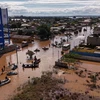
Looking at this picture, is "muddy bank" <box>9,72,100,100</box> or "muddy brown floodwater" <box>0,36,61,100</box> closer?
"muddy bank" <box>9,72,100,100</box>

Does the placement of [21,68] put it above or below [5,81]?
above

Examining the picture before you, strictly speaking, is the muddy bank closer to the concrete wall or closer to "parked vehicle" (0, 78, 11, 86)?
"parked vehicle" (0, 78, 11, 86)

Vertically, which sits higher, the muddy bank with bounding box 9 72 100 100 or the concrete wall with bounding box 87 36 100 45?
the concrete wall with bounding box 87 36 100 45

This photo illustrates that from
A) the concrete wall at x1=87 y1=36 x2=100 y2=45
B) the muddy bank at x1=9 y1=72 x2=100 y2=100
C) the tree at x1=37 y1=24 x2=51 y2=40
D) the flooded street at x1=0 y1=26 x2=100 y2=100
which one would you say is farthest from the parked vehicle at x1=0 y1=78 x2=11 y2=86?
the tree at x1=37 y1=24 x2=51 y2=40

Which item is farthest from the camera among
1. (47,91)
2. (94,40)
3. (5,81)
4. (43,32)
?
(43,32)

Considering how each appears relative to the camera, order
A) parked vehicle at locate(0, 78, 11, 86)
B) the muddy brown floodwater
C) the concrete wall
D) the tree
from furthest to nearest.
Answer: the tree < the concrete wall < parked vehicle at locate(0, 78, 11, 86) < the muddy brown floodwater

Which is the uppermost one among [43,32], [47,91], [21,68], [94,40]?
[43,32]

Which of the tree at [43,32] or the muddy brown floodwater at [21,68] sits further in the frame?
the tree at [43,32]

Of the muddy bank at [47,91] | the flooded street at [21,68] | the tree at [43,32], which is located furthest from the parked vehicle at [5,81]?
the tree at [43,32]

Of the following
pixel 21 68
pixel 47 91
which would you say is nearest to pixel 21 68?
pixel 21 68

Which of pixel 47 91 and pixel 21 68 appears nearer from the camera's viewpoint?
pixel 47 91

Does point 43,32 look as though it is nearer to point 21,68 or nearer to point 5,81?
point 21,68

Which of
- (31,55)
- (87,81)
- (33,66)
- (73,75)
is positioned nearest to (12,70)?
(33,66)

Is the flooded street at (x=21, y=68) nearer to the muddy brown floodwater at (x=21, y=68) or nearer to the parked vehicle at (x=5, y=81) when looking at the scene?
the muddy brown floodwater at (x=21, y=68)
